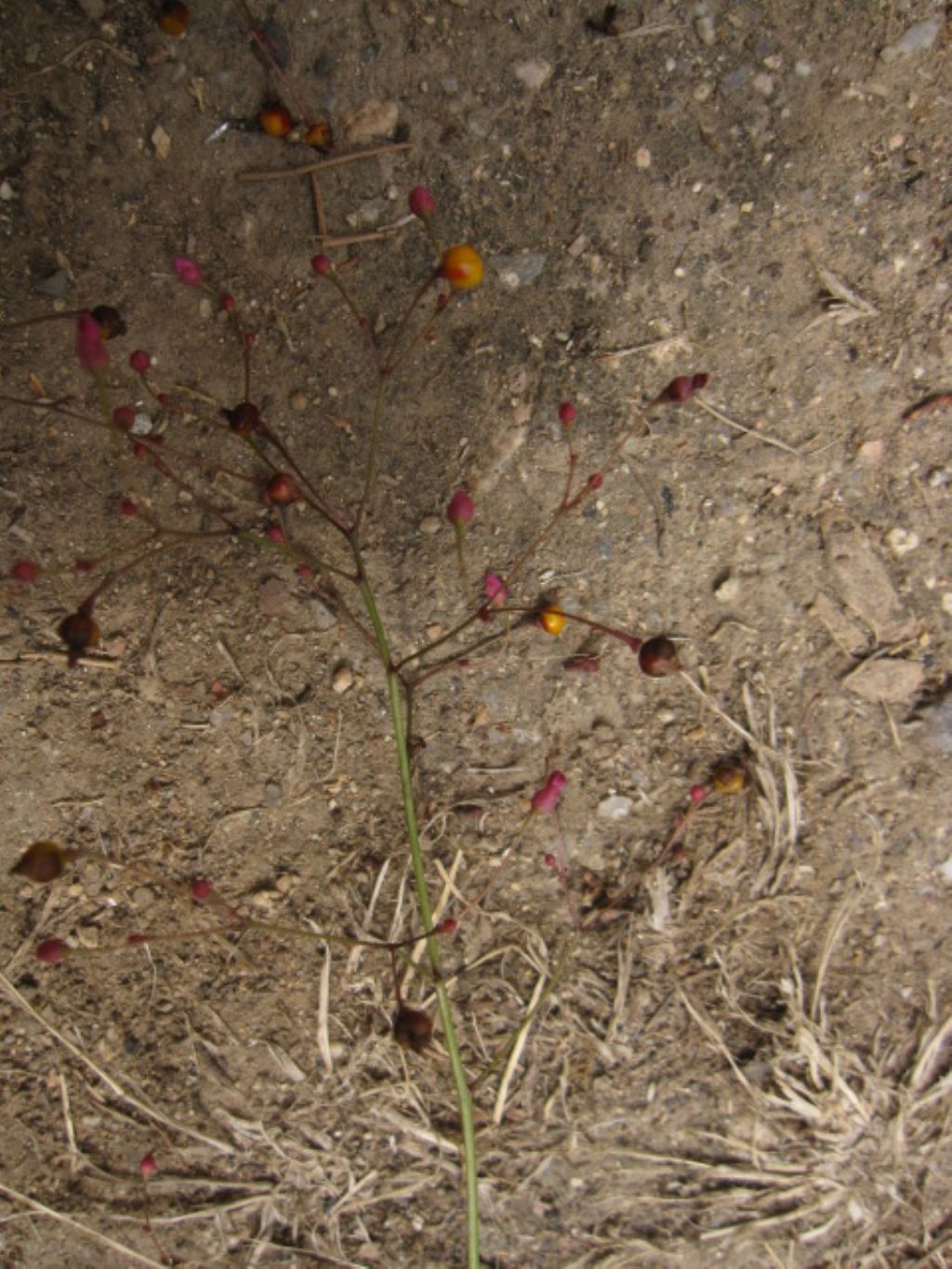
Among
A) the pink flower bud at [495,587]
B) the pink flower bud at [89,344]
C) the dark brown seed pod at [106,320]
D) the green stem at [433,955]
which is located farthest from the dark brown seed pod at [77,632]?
the pink flower bud at [495,587]

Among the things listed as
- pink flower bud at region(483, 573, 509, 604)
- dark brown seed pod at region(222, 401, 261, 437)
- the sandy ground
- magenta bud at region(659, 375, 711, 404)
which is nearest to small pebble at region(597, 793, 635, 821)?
the sandy ground

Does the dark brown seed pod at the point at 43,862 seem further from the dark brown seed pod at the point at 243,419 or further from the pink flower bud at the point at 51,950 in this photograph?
the dark brown seed pod at the point at 243,419

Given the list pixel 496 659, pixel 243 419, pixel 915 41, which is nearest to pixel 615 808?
pixel 496 659

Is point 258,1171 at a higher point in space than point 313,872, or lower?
lower

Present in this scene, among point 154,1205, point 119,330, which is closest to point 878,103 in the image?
point 119,330

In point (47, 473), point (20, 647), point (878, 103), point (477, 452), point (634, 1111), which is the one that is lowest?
point (634, 1111)

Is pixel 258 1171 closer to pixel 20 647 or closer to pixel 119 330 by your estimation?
pixel 20 647
